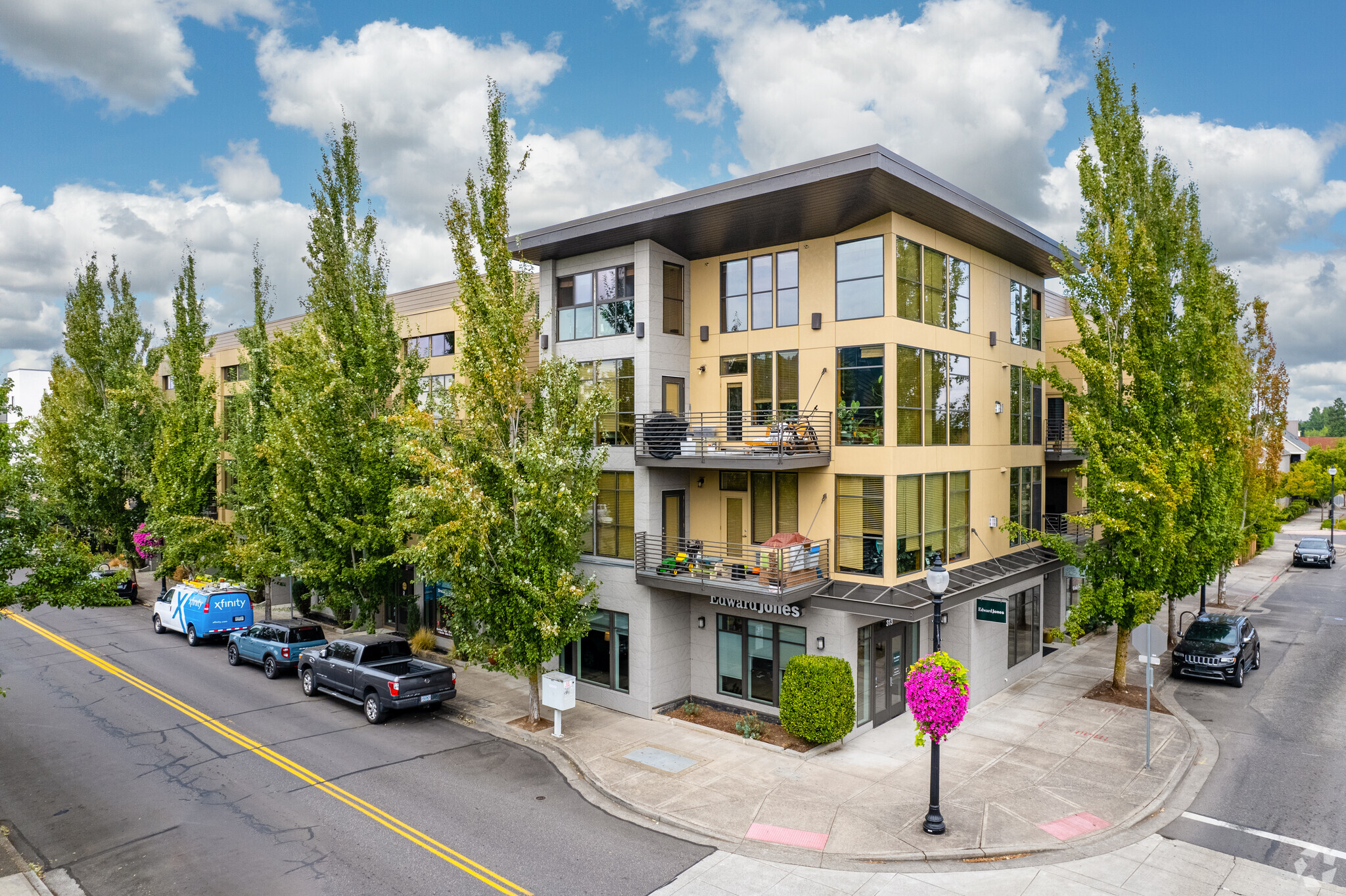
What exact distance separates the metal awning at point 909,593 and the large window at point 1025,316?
22.7ft

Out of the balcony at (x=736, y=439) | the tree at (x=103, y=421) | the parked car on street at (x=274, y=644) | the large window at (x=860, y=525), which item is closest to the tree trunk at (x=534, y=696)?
the balcony at (x=736, y=439)

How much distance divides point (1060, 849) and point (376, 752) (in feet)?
41.9

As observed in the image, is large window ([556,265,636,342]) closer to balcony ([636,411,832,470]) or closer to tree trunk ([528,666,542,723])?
balcony ([636,411,832,470])

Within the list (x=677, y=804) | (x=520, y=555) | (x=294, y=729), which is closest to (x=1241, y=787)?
(x=677, y=804)

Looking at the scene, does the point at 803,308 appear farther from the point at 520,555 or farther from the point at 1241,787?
the point at 1241,787

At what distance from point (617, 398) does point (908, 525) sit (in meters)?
7.83

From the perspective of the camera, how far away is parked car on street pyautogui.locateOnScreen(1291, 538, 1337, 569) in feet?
135

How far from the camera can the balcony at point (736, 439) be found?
16906 millimetres

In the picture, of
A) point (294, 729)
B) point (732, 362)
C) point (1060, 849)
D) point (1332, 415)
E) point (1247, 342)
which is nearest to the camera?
point (1060, 849)

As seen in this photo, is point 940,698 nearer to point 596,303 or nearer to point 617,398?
point 617,398

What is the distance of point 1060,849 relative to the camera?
11.6 m

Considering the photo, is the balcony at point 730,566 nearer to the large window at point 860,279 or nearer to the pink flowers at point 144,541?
the large window at point 860,279

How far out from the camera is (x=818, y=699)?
1548cm

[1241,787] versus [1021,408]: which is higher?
[1021,408]
